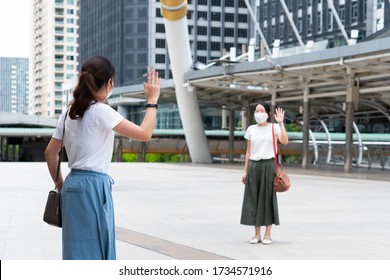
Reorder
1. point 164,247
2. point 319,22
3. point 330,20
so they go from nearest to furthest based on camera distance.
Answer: point 164,247 < point 330,20 < point 319,22

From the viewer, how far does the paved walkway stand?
29.1 ft

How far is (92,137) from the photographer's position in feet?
15.9

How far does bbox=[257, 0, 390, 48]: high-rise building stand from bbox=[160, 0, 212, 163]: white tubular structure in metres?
17.5

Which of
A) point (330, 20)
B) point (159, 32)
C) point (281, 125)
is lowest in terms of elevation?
point (281, 125)

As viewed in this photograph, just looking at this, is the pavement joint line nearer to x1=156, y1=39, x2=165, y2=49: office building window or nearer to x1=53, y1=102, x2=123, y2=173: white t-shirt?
x1=53, y1=102, x2=123, y2=173: white t-shirt

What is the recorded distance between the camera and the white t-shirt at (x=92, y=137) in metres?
4.78

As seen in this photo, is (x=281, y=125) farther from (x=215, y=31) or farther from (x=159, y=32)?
(x=215, y=31)

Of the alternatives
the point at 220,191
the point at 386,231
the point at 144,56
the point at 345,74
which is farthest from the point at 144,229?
the point at 144,56

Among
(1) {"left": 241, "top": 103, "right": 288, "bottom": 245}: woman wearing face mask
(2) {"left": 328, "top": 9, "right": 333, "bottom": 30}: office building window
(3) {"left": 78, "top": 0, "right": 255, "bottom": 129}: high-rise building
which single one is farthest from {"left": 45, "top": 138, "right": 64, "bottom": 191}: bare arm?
(3) {"left": 78, "top": 0, "right": 255, "bottom": 129}: high-rise building

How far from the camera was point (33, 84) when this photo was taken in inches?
7298

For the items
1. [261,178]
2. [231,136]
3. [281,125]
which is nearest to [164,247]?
[261,178]

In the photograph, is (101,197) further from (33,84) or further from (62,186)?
(33,84)

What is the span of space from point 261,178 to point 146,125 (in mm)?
5061
